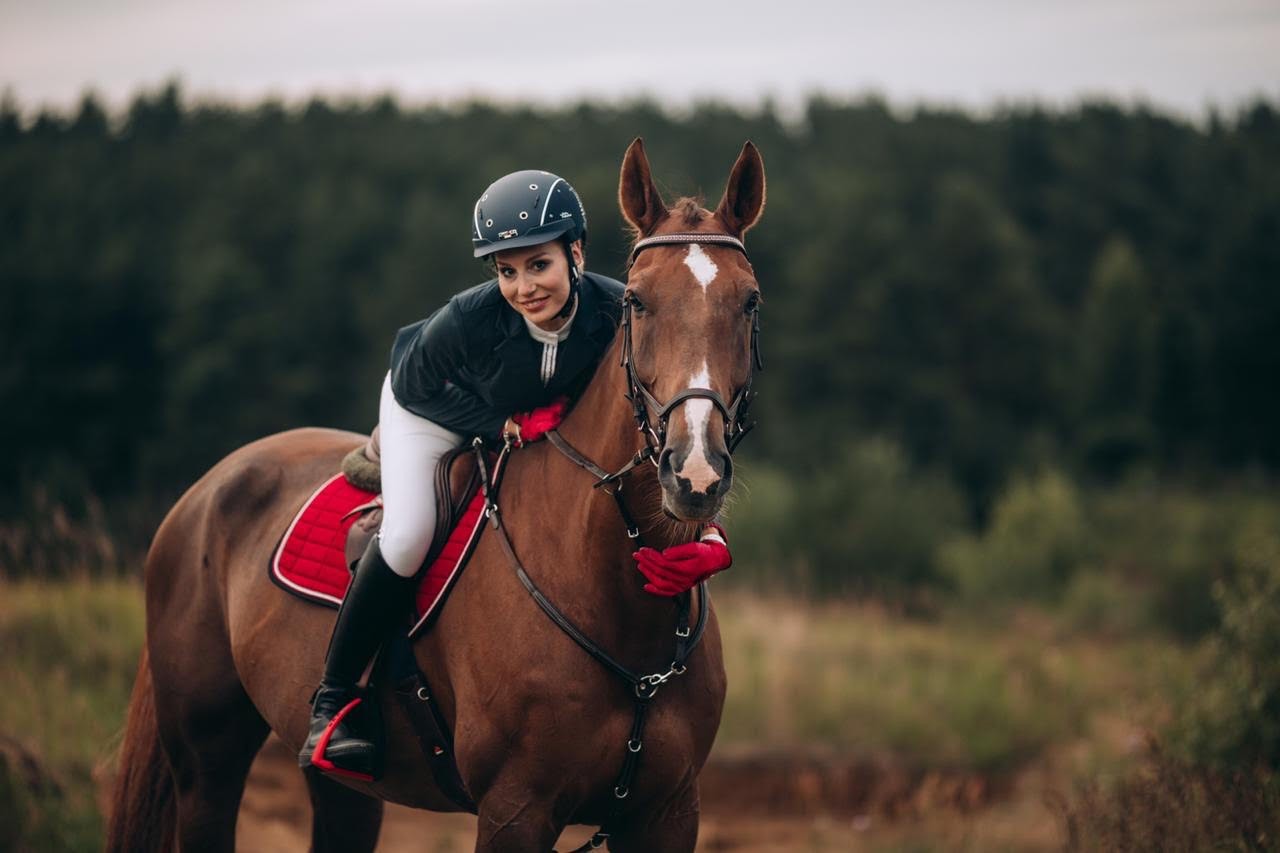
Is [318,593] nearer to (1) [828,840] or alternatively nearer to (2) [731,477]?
(2) [731,477]

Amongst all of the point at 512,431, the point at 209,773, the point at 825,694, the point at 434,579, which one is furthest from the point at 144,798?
the point at 825,694

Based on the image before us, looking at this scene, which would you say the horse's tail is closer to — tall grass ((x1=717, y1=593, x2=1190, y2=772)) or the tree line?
tall grass ((x1=717, y1=593, x2=1190, y2=772))

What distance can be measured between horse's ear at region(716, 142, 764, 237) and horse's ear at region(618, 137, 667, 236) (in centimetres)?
21

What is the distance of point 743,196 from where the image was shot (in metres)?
3.90

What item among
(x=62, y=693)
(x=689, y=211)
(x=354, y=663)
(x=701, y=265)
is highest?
(x=689, y=211)

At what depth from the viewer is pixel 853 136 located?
223ft

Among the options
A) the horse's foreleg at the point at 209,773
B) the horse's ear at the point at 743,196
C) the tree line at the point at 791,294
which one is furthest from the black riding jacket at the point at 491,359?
the tree line at the point at 791,294

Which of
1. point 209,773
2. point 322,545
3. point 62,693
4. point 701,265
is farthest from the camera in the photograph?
point 62,693

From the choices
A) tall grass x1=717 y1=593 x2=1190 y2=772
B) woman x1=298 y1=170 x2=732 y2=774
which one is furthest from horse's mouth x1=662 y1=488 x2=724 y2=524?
tall grass x1=717 y1=593 x2=1190 y2=772

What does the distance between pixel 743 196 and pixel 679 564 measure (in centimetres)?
124

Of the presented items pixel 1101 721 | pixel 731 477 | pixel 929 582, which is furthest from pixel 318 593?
pixel 929 582

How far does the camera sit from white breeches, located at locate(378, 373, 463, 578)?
164 inches

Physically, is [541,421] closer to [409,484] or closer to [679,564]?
[409,484]

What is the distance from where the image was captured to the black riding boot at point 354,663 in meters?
4.23
